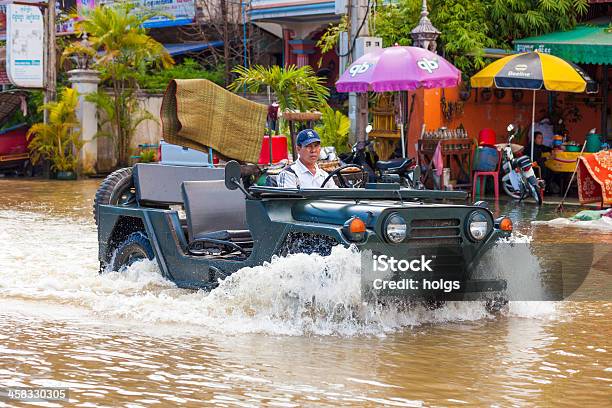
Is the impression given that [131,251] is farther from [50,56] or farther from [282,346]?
[50,56]

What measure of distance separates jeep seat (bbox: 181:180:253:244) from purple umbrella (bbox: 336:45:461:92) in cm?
736

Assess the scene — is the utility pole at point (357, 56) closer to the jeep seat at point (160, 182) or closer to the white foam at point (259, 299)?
the jeep seat at point (160, 182)

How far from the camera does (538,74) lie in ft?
53.4

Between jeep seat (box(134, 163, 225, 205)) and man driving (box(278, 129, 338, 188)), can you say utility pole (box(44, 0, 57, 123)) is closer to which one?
jeep seat (box(134, 163, 225, 205))

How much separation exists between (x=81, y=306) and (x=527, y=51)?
12.1m

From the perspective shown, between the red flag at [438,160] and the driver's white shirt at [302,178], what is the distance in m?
9.27

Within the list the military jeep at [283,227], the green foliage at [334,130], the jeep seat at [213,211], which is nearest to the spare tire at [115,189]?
the military jeep at [283,227]

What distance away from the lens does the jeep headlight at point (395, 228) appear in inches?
269

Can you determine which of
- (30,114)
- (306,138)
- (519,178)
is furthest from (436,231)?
(30,114)

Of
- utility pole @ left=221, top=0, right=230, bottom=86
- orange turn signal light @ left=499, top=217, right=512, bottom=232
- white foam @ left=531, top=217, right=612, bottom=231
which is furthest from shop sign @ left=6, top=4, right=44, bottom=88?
orange turn signal light @ left=499, top=217, right=512, bottom=232

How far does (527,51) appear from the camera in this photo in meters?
18.4

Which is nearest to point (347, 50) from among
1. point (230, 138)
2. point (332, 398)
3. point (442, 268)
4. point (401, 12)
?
point (401, 12)

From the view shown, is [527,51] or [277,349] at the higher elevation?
[527,51]

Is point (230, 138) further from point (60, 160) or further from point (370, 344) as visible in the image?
point (60, 160)
